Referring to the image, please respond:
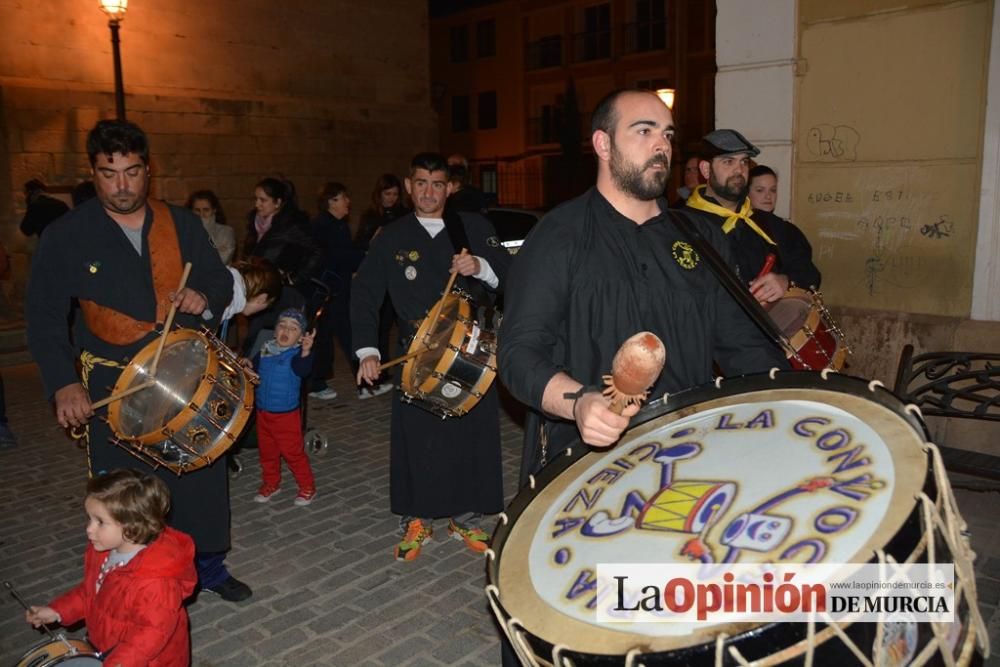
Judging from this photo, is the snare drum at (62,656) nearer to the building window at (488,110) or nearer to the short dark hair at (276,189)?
the short dark hair at (276,189)

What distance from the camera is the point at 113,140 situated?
3.67 meters

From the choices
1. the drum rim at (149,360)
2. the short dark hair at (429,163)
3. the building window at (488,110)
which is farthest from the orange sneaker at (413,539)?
the building window at (488,110)

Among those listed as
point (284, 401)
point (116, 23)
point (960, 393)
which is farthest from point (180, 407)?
point (116, 23)

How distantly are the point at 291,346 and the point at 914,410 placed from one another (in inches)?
183

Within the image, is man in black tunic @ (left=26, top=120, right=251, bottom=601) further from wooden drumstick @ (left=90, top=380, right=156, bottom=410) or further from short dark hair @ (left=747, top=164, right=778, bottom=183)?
short dark hair @ (left=747, top=164, right=778, bottom=183)

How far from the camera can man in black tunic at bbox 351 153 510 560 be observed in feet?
16.0

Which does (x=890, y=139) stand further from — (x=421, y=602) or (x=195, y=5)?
(x=195, y=5)

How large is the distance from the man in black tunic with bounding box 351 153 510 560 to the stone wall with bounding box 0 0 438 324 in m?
10.5

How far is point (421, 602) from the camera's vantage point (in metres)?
4.35

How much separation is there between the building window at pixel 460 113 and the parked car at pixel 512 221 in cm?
3201

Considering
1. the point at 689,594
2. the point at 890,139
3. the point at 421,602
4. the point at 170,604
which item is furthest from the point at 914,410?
the point at 890,139

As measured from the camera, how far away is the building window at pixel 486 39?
41.5 meters

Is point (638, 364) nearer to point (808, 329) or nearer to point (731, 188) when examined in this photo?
point (808, 329)

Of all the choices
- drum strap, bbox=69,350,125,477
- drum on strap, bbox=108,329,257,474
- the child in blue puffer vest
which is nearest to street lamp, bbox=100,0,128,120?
the child in blue puffer vest
